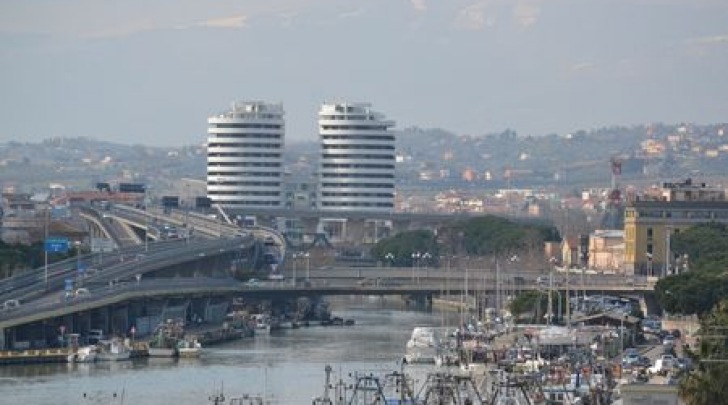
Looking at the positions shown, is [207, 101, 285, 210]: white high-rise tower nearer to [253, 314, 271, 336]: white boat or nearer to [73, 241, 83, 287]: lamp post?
[73, 241, 83, 287]: lamp post

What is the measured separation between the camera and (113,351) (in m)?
73.3

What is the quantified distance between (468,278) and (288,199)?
216 ft

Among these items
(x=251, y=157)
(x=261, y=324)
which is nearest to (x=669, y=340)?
(x=261, y=324)

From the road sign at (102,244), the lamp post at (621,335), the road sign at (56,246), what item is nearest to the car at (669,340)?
the lamp post at (621,335)

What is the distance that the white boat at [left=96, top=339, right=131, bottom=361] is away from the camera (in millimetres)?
72775

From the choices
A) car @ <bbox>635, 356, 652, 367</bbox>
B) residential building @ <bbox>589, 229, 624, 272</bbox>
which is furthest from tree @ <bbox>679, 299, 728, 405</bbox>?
residential building @ <bbox>589, 229, 624, 272</bbox>

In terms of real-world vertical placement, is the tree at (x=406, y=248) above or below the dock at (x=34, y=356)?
above

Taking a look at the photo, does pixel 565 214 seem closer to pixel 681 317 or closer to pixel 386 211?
pixel 386 211

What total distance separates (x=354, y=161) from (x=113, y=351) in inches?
3559

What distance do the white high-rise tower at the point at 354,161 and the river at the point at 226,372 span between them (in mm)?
74083

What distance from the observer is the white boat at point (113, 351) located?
7278cm

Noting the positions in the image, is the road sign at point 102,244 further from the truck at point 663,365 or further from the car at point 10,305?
the truck at point 663,365

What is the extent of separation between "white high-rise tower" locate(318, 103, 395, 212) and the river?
2917 inches

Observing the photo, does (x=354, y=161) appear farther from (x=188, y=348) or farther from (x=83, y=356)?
(x=83, y=356)
